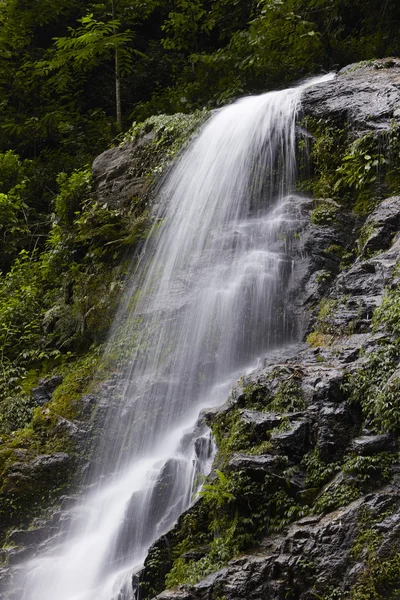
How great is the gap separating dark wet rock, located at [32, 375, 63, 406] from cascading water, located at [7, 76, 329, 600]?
121 centimetres

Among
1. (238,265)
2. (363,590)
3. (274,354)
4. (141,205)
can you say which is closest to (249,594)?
(363,590)

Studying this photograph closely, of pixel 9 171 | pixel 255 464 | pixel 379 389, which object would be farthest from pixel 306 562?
pixel 9 171

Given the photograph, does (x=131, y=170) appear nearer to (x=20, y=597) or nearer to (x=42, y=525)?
(x=42, y=525)

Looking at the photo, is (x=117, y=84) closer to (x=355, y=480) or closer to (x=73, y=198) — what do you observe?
(x=73, y=198)

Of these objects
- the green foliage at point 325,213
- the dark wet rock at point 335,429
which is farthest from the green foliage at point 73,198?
the dark wet rock at point 335,429

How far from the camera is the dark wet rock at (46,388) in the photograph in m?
8.49

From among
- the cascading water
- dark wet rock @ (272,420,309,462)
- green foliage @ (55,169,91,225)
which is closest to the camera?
dark wet rock @ (272,420,309,462)

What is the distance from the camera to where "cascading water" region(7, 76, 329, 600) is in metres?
5.95

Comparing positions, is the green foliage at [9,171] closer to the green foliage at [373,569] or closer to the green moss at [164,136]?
the green moss at [164,136]

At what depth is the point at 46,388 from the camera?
8.62 metres

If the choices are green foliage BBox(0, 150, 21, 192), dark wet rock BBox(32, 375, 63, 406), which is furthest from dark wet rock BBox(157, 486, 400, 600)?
green foliage BBox(0, 150, 21, 192)

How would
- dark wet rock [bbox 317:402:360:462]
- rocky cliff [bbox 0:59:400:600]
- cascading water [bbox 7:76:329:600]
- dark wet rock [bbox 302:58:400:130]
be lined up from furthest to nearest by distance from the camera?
dark wet rock [bbox 302:58:400:130], cascading water [bbox 7:76:329:600], dark wet rock [bbox 317:402:360:462], rocky cliff [bbox 0:59:400:600]

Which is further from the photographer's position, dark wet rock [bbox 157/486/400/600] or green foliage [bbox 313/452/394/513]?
green foliage [bbox 313/452/394/513]

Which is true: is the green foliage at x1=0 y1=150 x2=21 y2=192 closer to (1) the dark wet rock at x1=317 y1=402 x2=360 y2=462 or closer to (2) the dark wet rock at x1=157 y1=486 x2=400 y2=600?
(1) the dark wet rock at x1=317 y1=402 x2=360 y2=462
